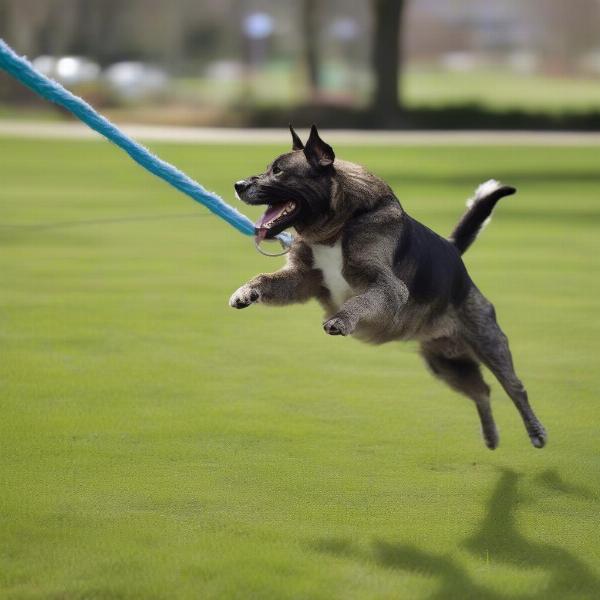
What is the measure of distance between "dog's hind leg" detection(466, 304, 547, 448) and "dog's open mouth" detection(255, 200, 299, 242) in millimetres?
1501

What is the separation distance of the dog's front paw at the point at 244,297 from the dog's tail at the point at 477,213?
175 centimetres

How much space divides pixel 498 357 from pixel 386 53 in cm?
3402

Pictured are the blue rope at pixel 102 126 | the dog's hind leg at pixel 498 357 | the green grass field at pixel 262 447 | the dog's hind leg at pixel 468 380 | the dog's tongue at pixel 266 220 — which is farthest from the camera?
the dog's hind leg at pixel 468 380

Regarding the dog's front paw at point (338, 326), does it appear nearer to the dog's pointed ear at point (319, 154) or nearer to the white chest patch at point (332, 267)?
the white chest patch at point (332, 267)

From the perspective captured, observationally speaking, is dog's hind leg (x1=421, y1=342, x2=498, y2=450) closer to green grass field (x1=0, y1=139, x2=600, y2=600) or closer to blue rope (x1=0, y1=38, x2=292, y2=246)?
green grass field (x1=0, y1=139, x2=600, y2=600)

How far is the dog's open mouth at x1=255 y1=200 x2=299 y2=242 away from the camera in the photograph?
6.83 m

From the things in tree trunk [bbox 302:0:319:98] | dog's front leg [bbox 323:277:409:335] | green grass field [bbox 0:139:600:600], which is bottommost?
tree trunk [bbox 302:0:319:98]

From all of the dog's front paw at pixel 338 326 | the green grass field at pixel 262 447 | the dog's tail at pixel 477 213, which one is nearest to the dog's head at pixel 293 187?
the dog's front paw at pixel 338 326

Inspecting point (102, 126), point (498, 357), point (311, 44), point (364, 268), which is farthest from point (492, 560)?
point (311, 44)

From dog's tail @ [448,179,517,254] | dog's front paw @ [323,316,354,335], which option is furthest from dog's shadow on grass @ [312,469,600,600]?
dog's tail @ [448,179,517,254]

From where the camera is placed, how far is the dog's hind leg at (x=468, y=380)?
8180mm

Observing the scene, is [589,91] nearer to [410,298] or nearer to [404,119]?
[404,119]

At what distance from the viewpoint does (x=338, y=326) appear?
21.4ft

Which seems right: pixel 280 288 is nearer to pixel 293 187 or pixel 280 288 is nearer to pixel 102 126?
pixel 293 187
